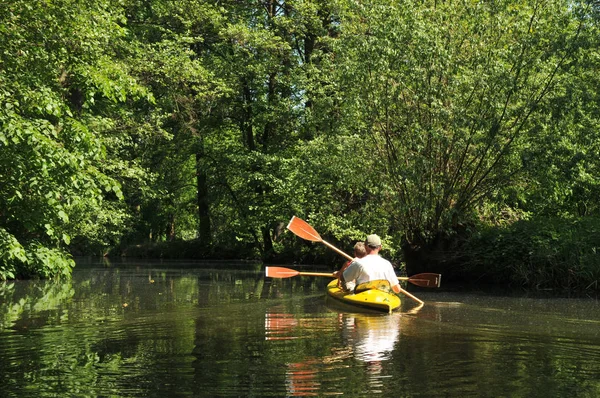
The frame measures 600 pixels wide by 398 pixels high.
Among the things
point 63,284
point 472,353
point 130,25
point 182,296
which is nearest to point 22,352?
point 472,353

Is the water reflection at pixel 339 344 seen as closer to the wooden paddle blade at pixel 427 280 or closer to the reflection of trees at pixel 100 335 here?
the reflection of trees at pixel 100 335

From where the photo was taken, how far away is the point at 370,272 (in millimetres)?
12180

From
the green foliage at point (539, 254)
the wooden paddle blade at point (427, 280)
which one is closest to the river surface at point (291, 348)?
the wooden paddle blade at point (427, 280)

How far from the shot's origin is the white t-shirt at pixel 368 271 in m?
12.2

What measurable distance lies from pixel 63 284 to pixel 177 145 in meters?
15.2

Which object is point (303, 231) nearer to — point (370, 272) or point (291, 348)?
point (370, 272)

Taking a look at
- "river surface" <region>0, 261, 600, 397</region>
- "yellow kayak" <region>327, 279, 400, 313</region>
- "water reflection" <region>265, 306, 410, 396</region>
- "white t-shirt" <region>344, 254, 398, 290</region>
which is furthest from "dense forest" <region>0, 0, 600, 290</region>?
"water reflection" <region>265, 306, 410, 396</region>

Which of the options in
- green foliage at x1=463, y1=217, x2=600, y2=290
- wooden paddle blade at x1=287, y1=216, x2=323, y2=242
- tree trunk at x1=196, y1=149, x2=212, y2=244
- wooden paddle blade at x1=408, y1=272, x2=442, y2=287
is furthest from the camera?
tree trunk at x1=196, y1=149, x2=212, y2=244

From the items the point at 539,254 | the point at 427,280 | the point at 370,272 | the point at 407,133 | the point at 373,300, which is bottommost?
the point at 373,300

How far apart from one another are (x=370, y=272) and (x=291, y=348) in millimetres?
4343

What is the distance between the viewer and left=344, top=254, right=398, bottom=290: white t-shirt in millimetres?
12180

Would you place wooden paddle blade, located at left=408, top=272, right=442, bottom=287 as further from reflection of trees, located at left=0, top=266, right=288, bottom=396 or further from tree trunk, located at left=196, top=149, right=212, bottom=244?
tree trunk, located at left=196, top=149, right=212, bottom=244

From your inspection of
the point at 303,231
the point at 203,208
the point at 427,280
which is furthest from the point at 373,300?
the point at 203,208

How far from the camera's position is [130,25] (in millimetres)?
28938
